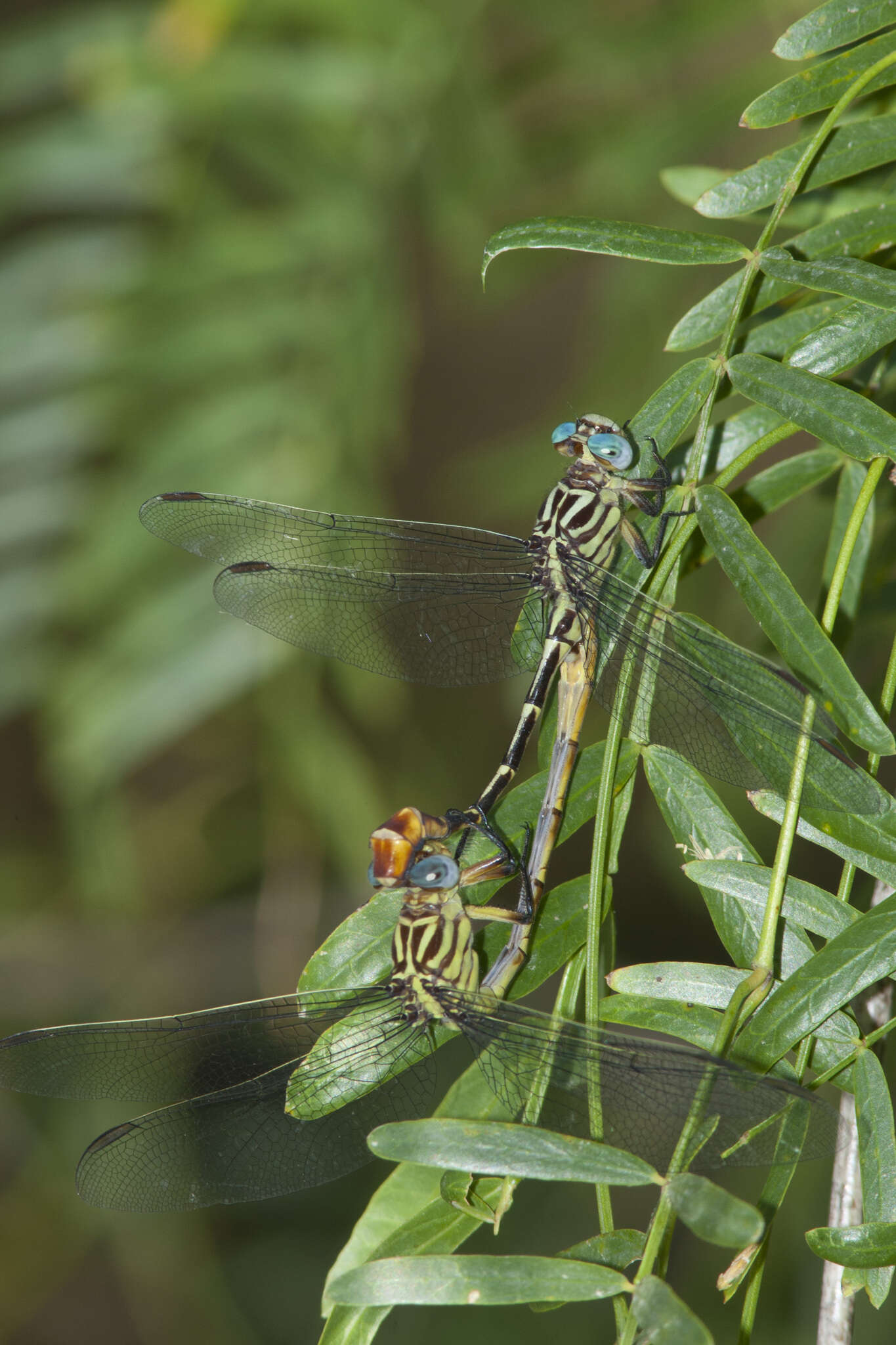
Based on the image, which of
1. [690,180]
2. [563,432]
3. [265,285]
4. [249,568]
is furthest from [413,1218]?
[265,285]

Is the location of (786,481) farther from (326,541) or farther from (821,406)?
(326,541)

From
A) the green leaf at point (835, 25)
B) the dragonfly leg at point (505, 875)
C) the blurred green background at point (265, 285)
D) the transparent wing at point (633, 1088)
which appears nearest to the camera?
the transparent wing at point (633, 1088)

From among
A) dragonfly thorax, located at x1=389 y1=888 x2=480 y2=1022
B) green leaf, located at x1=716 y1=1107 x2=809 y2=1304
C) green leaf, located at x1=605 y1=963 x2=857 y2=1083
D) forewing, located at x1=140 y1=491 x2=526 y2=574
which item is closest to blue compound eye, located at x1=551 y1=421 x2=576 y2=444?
forewing, located at x1=140 y1=491 x2=526 y2=574

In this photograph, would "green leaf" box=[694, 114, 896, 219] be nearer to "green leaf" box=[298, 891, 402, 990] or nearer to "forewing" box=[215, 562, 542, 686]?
"forewing" box=[215, 562, 542, 686]

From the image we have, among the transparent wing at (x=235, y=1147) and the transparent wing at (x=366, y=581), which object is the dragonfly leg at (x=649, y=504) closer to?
the transparent wing at (x=366, y=581)

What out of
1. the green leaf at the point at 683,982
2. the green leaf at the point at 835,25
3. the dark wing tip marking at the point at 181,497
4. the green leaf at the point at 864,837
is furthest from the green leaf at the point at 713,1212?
A: the dark wing tip marking at the point at 181,497

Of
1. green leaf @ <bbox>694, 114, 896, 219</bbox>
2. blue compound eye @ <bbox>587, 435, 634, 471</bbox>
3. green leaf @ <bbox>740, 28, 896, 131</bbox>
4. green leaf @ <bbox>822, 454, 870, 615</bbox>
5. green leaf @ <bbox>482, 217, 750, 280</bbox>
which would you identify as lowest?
green leaf @ <bbox>822, 454, 870, 615</bbox>
